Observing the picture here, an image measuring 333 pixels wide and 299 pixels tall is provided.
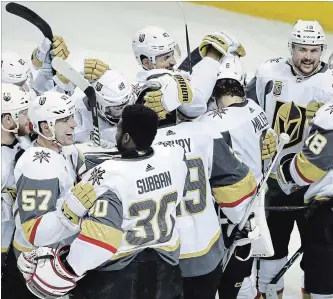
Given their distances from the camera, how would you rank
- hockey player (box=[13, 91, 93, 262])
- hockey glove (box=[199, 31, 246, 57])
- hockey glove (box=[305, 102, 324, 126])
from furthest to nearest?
hockey glove (box=[305, 102, 324, 126]), hockey glove (box=[199, 31, 246, 57]), hockey player (box=[13, 91, 93, 262])

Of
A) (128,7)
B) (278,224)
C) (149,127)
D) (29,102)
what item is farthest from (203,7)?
(149,127)

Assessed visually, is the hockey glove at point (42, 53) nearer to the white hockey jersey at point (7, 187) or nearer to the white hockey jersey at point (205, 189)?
the white hockey jersey at point (7, 187)

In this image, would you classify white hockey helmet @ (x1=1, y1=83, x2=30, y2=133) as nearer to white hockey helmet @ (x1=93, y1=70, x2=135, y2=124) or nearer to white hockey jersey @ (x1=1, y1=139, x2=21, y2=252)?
white hockey jersey @ (x1=1, y1=139, x2=21, y2=252)

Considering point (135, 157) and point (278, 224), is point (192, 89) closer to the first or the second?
point (135, 157)

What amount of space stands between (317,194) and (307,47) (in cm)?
69

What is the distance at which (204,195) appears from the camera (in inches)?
112

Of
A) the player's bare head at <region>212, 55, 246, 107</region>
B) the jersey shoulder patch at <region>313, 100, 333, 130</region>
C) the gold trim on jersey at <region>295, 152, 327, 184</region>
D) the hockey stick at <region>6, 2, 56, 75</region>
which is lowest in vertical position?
the gold trim on jersey at <region>295, 152, 327, 184</region>

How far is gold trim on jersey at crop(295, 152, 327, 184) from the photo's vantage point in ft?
10.3

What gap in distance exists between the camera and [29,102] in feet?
10.1

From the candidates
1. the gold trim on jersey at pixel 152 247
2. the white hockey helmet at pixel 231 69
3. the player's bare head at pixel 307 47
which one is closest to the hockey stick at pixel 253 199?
the white hockey helmet at pixel 231 69

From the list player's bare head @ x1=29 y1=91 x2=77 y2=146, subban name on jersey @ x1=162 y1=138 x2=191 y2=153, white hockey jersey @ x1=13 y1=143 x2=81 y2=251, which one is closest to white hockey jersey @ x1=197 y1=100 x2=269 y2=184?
subban name on jersey @ x1=162 y1=138 x2=191 y2=153

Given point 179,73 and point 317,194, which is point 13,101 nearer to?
point 179,73

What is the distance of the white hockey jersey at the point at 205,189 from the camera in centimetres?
278

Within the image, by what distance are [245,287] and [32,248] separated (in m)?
0.97
